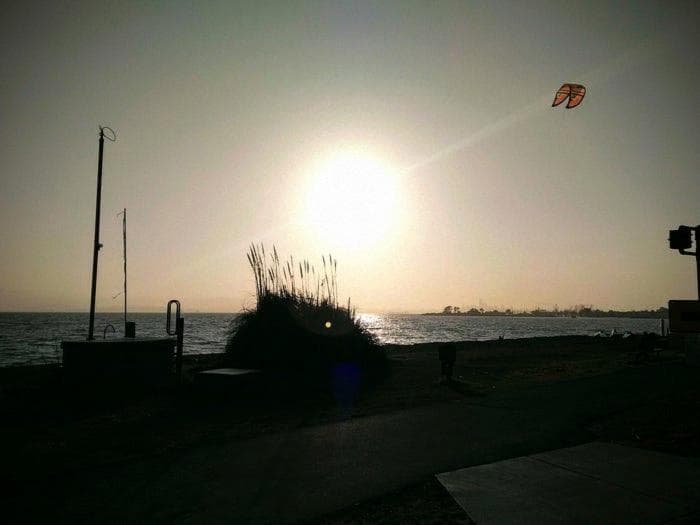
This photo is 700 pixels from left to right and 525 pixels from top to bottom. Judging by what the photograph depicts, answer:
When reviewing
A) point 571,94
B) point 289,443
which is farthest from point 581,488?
point 571,94

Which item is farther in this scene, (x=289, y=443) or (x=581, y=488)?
(x=289, y=443)

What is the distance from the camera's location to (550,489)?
14.8 feet

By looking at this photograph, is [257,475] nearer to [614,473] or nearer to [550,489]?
[550,489]

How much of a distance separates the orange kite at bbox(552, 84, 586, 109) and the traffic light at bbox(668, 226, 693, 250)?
16.3 meters

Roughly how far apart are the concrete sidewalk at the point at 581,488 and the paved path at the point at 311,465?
46cm

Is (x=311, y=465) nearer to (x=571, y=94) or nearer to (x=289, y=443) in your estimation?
(x=289, y=443)

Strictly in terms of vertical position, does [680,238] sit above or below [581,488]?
above

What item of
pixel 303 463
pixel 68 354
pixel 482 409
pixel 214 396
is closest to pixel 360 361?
pixel 214 396

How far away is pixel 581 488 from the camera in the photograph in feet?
14.9

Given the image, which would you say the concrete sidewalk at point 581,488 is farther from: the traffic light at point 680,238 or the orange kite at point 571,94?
the orange kite at point 571,94

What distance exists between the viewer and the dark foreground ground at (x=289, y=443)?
4.21 m

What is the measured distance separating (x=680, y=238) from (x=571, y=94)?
1722 centimetres

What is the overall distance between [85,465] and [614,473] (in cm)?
556

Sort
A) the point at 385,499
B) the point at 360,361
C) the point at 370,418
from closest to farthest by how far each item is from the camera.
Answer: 1. the point at 385,499
2. the point at 370,418
3. the point at 360,361
